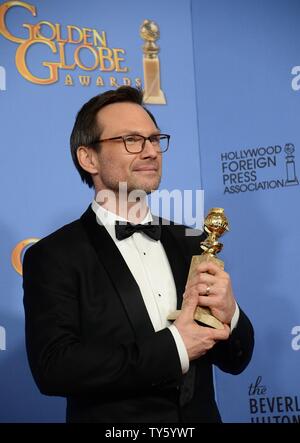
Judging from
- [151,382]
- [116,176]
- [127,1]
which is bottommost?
[151,382]

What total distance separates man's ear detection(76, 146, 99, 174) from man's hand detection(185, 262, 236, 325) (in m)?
0.63

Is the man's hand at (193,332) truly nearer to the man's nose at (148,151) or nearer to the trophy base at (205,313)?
the trophy base at (205,313)

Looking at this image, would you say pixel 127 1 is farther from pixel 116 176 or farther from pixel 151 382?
pixel 151 382

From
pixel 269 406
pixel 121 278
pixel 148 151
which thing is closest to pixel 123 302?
pixel 121 278

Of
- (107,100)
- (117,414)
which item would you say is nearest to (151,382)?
(117,414)

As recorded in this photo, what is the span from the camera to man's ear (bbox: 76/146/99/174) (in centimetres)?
224

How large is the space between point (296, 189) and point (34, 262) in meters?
1.72

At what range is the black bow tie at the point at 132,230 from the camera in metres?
2.08

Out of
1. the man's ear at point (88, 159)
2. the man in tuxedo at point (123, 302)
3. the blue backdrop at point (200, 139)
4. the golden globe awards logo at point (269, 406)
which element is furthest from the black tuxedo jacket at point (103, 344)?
the golden globe awards logo at point (269, 406)

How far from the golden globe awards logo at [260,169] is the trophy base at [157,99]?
1.44 ft

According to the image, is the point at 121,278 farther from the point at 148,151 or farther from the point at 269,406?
the point at 269,406

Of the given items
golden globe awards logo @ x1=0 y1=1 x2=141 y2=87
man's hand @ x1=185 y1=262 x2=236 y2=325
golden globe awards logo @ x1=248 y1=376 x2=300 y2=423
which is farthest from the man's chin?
golden globe awards logo @ x1=248 y1=376 x2=300 y2=423

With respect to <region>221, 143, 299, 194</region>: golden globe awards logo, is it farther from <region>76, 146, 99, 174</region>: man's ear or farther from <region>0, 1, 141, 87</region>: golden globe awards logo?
<region>76, 146, 99, 174</region>: man's ear
